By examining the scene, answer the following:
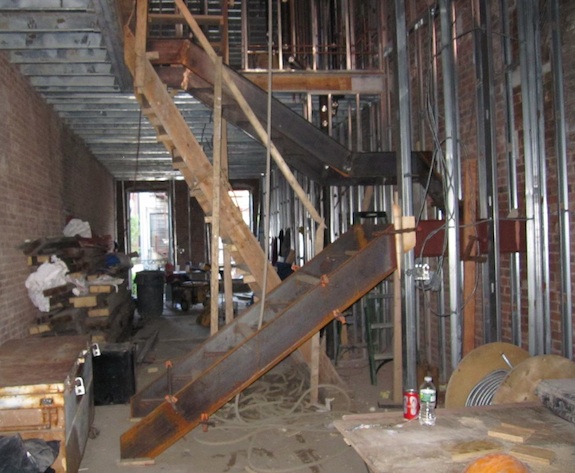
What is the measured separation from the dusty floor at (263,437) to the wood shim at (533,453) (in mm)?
1719

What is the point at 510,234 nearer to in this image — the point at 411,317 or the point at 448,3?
the point at 411,317

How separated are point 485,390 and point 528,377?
0.43 metres

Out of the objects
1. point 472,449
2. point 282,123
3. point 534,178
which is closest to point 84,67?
point 282,123

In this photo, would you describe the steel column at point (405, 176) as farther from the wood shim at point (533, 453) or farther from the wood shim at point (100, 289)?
the wood shim at point (100, 289)

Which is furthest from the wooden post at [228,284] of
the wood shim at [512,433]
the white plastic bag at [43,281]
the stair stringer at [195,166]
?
the wood shim at [512,433]

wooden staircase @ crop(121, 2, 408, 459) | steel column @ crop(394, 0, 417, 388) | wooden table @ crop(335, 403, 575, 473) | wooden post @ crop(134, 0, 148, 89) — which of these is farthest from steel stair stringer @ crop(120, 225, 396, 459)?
wooden post @ crop(134, 0, 148, 89)

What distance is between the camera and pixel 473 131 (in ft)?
18.6

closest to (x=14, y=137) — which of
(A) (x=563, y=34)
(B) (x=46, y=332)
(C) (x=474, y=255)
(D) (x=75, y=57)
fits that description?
(D) (x=75, y=57)

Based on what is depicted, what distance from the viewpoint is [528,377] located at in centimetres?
344

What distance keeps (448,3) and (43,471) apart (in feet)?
14.9

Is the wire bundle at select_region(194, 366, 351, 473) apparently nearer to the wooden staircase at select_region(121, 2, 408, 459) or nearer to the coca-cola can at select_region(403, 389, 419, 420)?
the wooden staircase at select_region(121, 2, 408, 459)

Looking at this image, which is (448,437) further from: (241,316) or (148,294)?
(148,294)

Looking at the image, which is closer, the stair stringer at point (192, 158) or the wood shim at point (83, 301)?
the stair stringer at point (192, 158)

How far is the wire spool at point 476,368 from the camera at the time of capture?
156 inches
